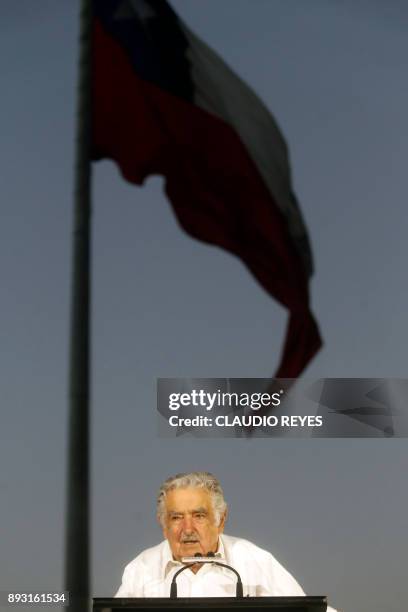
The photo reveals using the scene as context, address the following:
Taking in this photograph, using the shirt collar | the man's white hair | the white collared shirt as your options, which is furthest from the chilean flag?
the white collared shirt

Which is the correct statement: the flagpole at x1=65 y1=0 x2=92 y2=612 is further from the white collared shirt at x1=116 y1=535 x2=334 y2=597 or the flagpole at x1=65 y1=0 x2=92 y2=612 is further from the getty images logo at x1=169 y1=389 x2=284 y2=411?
the getty images logo at x1=169 y1=389 x2=284 y2=411

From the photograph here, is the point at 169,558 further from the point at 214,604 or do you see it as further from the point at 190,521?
the point at 214,604

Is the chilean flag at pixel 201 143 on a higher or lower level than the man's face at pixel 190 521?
higher

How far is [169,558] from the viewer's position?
3547 millimetres

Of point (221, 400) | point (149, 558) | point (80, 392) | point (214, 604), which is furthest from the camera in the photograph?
point (221, 400)

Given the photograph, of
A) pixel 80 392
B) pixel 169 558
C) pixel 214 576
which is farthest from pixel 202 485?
pixel 80 392

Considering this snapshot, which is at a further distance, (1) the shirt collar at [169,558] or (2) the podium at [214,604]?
(1) the shirt collar at [169,558]

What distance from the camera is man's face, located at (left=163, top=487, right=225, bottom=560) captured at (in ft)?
12.5

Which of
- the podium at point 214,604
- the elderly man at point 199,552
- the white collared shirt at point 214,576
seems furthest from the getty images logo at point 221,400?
the podium at point 214,604

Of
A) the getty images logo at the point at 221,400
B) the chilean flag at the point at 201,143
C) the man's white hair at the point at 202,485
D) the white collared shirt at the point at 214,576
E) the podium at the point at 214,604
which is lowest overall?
A: the podium at the point at 214,604

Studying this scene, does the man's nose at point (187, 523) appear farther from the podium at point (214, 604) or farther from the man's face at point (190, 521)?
the podium at point (214, 604)

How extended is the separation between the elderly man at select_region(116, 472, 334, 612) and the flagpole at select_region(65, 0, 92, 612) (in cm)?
24

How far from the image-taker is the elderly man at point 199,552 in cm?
309

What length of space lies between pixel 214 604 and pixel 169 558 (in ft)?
5.66
